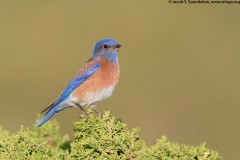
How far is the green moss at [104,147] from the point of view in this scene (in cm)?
638

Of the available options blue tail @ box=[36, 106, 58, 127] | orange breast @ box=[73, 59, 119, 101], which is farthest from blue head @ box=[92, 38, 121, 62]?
blue tail @ box=[36, 106, 58, 127]

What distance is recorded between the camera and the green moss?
6383 mm

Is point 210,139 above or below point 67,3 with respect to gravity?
below

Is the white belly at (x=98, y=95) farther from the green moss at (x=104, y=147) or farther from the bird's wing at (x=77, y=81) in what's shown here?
the green moss at (x=104, y=147)

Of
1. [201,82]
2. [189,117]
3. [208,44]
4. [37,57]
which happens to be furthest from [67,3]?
[189,117]

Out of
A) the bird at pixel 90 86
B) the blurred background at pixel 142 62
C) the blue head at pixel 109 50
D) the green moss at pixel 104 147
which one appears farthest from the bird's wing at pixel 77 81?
the blurred background at pixel 142 62

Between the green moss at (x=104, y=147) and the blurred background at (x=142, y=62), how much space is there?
23.9 ft

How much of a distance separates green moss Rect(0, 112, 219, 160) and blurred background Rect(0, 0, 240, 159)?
7.29m

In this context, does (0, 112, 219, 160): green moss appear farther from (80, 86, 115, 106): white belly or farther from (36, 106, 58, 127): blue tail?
(80, 86, 115, 106): white belly

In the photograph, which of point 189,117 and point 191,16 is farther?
point 191,16

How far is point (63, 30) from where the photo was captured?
2127 centimetres

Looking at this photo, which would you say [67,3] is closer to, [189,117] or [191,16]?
[191,16]

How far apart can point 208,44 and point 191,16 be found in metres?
2.07

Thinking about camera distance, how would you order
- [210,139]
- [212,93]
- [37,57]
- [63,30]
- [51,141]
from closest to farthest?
[51,141] < [210,139] < [212,93] < [37,57] < [63,30]
